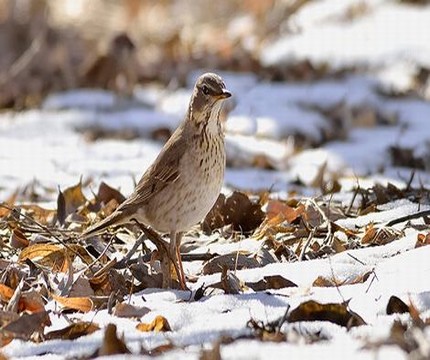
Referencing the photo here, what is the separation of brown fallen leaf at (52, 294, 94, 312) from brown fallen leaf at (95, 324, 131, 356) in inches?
25.8

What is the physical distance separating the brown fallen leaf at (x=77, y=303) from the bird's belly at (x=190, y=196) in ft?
2.49

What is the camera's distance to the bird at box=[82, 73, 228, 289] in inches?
195

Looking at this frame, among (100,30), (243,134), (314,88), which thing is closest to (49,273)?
(243,134)

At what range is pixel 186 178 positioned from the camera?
16.3ft

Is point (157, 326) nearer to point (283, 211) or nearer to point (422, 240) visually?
point (422, 240)

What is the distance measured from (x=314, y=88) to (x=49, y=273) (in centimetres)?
594

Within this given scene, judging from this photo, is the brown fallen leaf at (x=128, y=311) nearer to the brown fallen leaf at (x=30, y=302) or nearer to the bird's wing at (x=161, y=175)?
the brown fallen leaf at (x=30, y=302)

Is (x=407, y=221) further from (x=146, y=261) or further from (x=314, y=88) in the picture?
(x=314, y=88)

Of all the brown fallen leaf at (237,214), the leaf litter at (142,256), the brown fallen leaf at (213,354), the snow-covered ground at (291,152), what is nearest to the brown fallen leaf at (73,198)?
the leaf litter at (142,256)

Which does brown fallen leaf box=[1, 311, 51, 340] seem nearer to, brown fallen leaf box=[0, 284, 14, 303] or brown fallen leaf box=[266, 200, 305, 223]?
brown fallen leaf box=[0, 284, 14, 303]

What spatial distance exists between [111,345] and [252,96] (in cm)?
646

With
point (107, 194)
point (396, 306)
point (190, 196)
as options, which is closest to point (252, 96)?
point (107, 194)

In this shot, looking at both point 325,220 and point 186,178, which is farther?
point 325,220

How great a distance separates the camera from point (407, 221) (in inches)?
212
